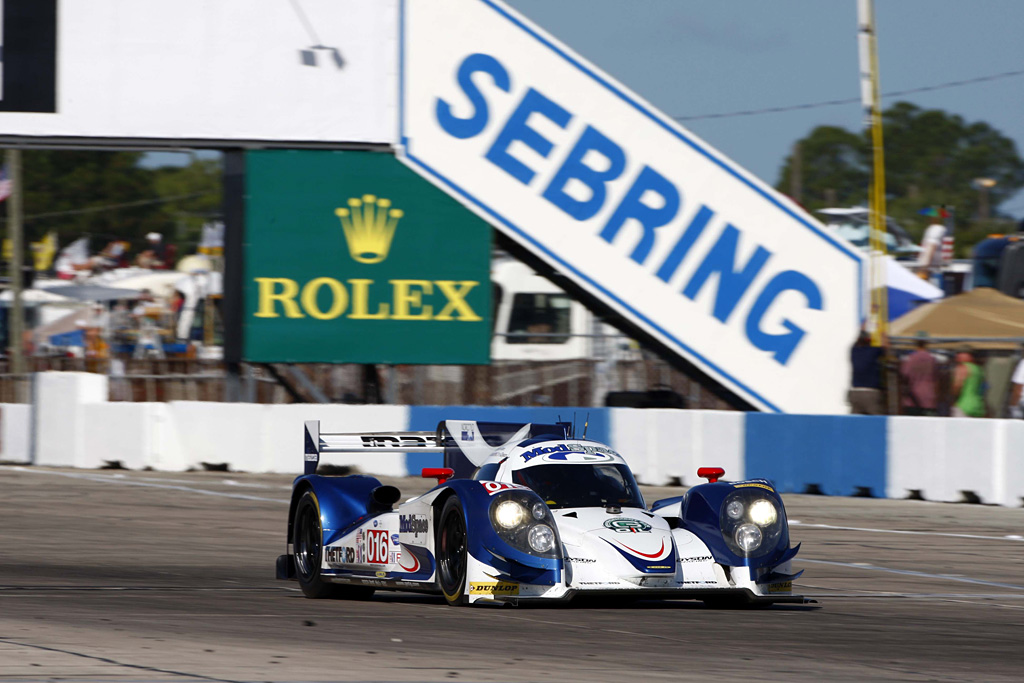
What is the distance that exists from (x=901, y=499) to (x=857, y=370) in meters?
3.56

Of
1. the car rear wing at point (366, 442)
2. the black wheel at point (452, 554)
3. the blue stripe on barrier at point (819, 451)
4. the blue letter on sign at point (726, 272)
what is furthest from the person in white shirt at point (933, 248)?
the black wheel at point (452, 554)

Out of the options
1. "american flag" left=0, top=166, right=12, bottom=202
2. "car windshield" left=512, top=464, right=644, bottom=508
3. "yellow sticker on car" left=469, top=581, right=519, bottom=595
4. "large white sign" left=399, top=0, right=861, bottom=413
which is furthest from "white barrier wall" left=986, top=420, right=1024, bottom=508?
"american flag" left=0, top=166, right=12, bottom=202

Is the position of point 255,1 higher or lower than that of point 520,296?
higher

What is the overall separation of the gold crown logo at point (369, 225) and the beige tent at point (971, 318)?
26.6ft

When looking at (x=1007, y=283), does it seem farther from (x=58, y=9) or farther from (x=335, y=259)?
(x=58, y=9)

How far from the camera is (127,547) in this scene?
12703 mm

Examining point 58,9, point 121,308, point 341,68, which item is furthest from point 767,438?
point 121,308

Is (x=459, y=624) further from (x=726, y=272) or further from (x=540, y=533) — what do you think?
(x=726, y=272)

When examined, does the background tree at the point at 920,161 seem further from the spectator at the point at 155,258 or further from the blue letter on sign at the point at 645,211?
the blue letter on sign at the point at 645,211

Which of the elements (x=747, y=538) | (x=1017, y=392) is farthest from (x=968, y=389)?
(x=747, y=538)

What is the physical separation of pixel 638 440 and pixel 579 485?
11.3 meters

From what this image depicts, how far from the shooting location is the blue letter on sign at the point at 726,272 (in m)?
22.0

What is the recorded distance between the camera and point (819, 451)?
60.3 ft

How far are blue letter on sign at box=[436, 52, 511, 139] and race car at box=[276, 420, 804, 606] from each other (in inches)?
527
